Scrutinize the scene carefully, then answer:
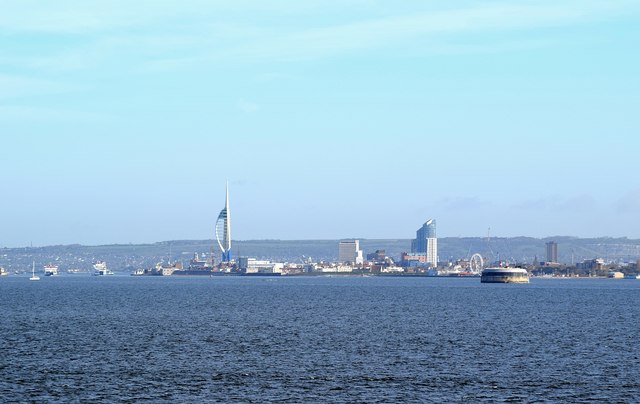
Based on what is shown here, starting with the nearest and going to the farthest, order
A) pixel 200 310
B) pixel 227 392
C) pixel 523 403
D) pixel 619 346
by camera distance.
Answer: pixel 523 403, pixel 227 392, pixel 619 346, pixel 200 310

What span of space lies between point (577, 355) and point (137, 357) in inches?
1081

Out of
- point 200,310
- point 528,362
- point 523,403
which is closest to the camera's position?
point 523,403

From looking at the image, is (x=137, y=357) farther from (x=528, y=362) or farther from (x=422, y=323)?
(x=422, y=323)

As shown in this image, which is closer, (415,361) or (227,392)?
(227,392)

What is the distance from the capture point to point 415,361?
206 feet

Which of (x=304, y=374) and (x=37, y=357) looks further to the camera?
(x=37, y=357)

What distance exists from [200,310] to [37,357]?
56.5 metres

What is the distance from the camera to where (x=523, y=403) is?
1847 inches

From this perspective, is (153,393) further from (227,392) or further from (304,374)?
(304,374)

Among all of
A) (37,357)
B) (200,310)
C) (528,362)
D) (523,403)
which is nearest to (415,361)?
(528,362)

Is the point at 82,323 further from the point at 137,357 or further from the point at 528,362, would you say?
the point at 528,362

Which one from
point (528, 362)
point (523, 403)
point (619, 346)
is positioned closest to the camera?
point (523, 403)

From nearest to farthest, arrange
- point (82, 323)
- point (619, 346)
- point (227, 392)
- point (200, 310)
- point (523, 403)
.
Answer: point (523, 403), point (227, 392), point (619, 346), point (82, 323), point (200, 310)

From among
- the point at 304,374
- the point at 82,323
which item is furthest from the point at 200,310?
the point at 304,374
